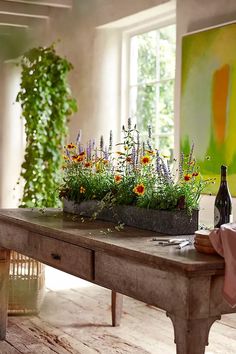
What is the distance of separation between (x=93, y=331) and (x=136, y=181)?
1383 mm

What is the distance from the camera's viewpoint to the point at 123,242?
94.9 inches

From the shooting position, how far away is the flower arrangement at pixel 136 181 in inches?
110

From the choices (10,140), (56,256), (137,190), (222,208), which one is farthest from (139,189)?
(10,140)

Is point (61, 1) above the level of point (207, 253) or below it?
above

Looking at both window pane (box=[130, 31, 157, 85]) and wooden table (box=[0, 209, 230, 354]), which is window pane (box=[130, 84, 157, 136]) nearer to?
window pane (box=[130, 31, 157, 85])

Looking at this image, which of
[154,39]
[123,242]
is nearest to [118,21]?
[154,39]

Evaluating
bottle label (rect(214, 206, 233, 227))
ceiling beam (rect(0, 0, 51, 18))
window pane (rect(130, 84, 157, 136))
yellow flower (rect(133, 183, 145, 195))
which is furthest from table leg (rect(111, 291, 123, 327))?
ceiling beam (rect(0, 0, 51, 18))

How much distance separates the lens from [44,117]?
636cm

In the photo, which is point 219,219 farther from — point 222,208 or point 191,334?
point 191,334

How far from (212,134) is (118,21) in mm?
1922

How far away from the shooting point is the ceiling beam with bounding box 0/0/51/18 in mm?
6199

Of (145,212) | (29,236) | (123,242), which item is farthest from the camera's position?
(29,236)

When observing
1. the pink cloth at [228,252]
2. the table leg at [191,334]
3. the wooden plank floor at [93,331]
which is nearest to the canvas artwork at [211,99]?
the wooden plank floor at [93,331]

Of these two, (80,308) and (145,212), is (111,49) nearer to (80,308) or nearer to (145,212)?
(80,308)
